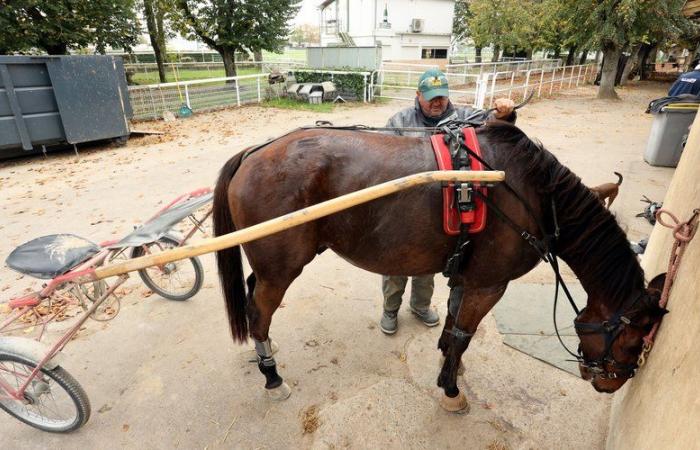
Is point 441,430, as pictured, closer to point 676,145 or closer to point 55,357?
point 55,357

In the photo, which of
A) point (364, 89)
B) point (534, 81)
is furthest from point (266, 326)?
point (534, 81)

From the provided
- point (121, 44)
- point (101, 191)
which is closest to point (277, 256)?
point (101, 191)

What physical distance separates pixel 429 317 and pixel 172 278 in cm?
257

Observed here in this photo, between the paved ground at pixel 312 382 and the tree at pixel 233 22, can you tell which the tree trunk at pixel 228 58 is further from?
the paved ground at pixel 312 382

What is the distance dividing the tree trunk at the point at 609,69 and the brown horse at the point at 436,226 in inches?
667

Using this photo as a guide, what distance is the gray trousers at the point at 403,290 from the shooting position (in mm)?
3086

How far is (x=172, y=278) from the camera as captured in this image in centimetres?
385

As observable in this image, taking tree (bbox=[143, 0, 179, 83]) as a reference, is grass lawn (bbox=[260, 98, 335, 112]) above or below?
below

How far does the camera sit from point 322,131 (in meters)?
2.28

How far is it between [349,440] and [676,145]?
26.9 ft

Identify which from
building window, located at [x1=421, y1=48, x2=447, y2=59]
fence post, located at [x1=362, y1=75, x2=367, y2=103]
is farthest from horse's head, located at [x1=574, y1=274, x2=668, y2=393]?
building window, located at [x1=421, y1=48, x2=447, y2=59]

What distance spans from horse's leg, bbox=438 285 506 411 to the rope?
0.71m

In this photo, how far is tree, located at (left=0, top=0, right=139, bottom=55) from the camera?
11.8 meters

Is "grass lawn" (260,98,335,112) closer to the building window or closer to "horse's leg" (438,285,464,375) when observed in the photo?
"horse's leg" (438,285,464,375)
